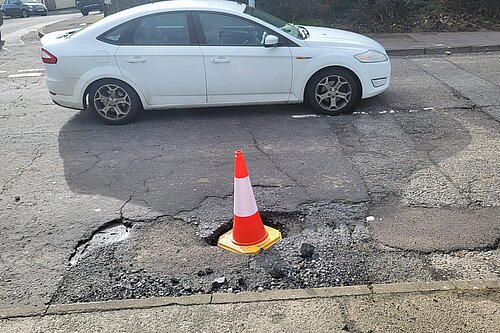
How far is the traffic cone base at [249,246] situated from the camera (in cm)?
361

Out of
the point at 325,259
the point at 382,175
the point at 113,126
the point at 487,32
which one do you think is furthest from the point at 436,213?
the point at 487,32

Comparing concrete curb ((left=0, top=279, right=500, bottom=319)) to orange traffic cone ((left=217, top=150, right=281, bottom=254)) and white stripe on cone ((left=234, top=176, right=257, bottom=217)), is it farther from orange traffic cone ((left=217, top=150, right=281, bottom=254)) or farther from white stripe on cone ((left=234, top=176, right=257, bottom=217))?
white stripe on cone ((left=234, top=176, right=257, bottom=217))

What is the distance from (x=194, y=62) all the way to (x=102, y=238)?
3093 mm

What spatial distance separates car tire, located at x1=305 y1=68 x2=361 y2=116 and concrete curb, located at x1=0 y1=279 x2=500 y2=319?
3793 millimetres

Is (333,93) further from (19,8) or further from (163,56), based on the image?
(19,8)

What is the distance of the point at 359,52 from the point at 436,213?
307 cm

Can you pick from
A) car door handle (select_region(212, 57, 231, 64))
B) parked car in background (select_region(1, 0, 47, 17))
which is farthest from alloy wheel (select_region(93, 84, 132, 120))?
parked car in background (select_region(1, 0, 47, 17))

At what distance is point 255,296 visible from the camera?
121 inches

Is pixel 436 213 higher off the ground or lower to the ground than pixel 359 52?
lower

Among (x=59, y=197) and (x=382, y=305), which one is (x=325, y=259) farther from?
(x=59, y=197)

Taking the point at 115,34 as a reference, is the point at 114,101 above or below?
below

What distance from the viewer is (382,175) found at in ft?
15.6

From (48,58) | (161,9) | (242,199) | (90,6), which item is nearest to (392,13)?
(161,9)

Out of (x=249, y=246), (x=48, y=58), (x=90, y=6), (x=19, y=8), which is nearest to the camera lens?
(x=249, y=246)
